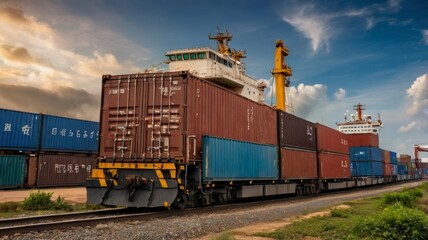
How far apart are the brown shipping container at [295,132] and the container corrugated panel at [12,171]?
17.7m

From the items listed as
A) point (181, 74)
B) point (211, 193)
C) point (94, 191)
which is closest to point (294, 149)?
point (211, 193)

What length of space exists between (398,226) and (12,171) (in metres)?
24.7

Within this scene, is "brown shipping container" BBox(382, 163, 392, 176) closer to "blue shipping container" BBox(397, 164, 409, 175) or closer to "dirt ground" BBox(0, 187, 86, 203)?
"blue shipping container" BBox(397, 164, 409, 175)

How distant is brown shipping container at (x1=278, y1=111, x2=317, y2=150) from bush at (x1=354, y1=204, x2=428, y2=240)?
46.8ft

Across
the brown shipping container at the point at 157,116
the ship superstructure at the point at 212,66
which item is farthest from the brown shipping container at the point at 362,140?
the brown shipping container at the point at 157,116

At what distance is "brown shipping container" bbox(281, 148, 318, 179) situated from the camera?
856 inches

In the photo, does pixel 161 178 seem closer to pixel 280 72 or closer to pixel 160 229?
pixel 160 229

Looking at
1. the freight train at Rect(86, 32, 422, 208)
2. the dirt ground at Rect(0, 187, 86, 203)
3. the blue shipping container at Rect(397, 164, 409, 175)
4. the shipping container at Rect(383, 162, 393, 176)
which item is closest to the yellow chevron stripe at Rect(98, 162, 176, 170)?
the freight train at Rect(86, 32, 422, 208)

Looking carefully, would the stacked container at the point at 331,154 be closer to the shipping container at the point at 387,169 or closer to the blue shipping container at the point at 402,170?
the shipping container at the point at 387,169

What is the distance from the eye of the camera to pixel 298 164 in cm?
2386

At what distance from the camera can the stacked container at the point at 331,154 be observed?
27.7 metres

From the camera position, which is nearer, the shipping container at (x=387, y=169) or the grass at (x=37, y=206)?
the grass at (x=37, y=206)

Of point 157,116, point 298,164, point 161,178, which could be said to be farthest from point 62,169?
point 161,178

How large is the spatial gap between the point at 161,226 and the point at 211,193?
537 cm
